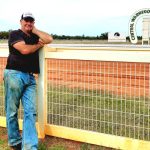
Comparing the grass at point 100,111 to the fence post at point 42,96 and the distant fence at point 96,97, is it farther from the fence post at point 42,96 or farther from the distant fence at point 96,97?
the fence post at point 42,96

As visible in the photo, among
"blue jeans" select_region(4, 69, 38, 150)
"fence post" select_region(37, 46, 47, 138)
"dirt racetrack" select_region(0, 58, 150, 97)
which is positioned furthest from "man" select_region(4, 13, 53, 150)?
"dirt racetrack" select_region(0, 58, 150, 97)

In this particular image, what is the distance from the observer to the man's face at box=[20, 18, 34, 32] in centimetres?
656

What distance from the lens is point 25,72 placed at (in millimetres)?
6625

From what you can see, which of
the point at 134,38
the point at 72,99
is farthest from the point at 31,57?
the point at 134,38

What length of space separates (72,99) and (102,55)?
892 mm

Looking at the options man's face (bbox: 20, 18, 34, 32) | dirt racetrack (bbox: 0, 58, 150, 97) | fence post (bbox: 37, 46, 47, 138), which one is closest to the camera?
dirt racetrack (bbox: 0, 58, 150, 97)

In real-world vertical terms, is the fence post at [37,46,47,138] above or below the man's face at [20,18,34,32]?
below

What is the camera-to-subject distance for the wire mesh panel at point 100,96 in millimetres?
6473

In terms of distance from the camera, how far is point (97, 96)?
6.73 m

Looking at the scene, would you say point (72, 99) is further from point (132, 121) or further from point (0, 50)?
point (0, 50)

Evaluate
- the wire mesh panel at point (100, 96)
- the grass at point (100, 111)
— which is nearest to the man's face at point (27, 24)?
the wire mesh panel at point (100, 96)

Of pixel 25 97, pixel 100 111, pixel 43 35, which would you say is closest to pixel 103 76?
pixel 100 111

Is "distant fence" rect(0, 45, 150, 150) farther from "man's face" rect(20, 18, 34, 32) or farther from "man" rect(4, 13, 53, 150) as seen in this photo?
"man's face" rect(20, 18, 34, 32)

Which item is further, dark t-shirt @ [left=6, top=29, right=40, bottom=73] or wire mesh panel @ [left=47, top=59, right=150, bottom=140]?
dark t-shirt @ [left=6, top=29, right=40, bottom=73]
